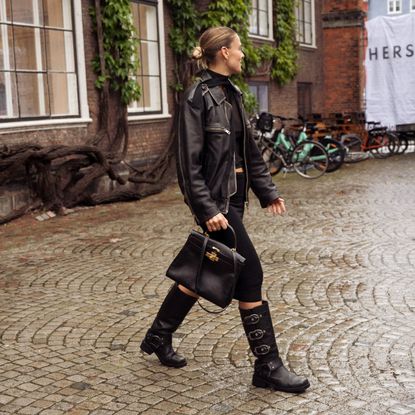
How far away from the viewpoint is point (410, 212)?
9.60 meters

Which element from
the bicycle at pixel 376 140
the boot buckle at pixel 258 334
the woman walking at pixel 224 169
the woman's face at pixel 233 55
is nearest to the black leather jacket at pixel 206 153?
the woman walking at pixel 224 169

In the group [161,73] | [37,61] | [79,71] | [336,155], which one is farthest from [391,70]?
[37,61]

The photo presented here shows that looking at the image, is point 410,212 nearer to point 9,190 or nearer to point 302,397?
point 9,190

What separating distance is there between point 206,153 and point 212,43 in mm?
569

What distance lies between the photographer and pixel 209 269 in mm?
3748

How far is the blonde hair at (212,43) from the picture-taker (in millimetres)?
3760

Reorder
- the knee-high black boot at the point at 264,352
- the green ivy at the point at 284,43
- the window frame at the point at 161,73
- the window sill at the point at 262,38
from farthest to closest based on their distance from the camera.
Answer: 1. the green ivy at the point at 284,43
2. the window sill at the point at 262,38
3. the window frame at the point at 161,73
4. the knee-high black boot at the point at 264,352

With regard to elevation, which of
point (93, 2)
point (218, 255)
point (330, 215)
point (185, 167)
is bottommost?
point (330, 215)

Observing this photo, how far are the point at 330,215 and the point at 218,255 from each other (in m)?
6.13

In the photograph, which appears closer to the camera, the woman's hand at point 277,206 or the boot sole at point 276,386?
the boot sole at point 276,386

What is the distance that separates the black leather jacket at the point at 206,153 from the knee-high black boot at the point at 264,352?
57 cm

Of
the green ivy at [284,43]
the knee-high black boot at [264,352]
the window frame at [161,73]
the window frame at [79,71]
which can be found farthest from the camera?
the green ivy at [284,43]

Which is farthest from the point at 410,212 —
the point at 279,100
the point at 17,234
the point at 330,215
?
the point at 279,100

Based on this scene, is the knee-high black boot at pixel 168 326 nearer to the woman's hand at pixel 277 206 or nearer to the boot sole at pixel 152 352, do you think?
the boot sole at pixel 152 352
